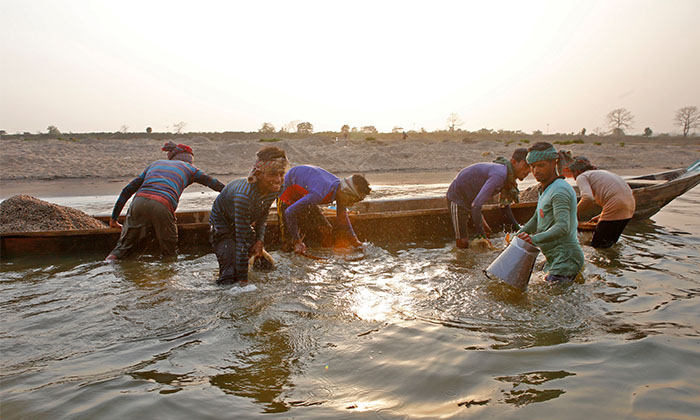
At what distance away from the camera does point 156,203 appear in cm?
489

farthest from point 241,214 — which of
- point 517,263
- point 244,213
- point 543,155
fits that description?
point 543,155

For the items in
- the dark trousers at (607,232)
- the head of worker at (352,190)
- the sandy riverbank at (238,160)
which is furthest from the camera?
the sandy riverbank at (238,160)

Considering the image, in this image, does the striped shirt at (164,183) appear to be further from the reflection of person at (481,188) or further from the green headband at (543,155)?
the green headband at (543,155)

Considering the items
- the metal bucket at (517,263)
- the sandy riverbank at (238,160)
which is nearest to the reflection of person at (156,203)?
the metal bucket at (517,263)

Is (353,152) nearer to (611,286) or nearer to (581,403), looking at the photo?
(611,286)

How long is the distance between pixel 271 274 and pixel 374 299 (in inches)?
52.9

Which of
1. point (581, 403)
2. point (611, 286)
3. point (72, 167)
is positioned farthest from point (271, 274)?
point (72, 167)

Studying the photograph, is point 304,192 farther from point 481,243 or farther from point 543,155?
point 543,155

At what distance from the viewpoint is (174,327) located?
3.50 meters

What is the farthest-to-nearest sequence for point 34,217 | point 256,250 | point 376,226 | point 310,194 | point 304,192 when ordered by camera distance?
point 376,226, point 34,217, point 304,192, point 310,194, point 256,250

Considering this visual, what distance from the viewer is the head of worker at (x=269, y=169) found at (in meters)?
3.83

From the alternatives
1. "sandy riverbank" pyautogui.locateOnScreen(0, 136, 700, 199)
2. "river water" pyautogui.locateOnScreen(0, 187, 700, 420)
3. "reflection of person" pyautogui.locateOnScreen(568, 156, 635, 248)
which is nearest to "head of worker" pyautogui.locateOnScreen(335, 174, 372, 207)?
"river water" pyautogui.locateOnScreen(0, 187, 700, 420)

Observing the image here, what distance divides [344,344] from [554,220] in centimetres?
224

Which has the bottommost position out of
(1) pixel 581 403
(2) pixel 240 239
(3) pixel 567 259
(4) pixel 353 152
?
(1) pixel 581 403
